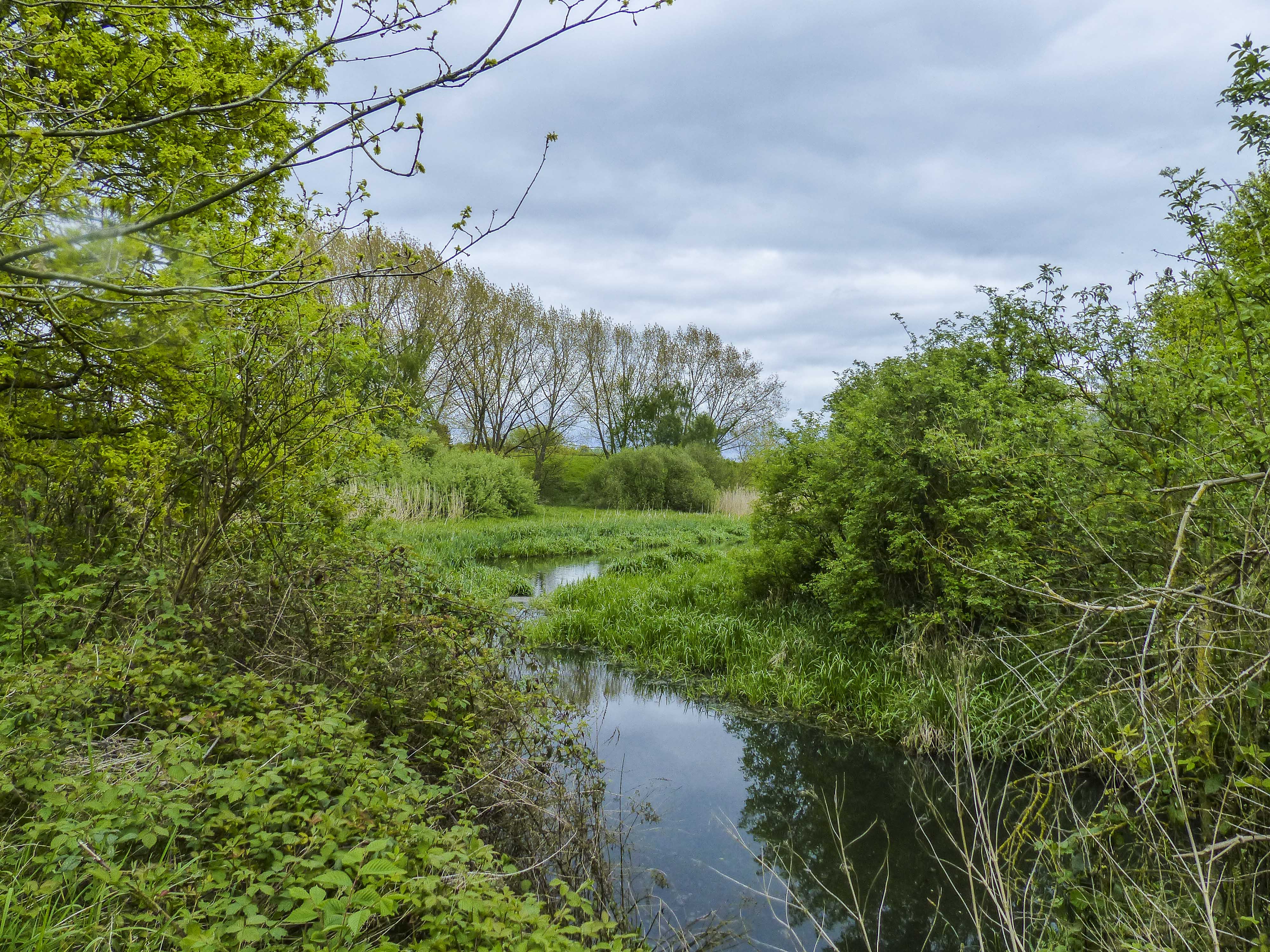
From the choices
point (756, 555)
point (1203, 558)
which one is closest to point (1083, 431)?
point (1203, 558)

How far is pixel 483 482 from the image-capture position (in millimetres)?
21359

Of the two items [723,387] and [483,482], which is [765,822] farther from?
[723,387]

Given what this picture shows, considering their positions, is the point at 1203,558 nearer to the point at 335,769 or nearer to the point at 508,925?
the point at 508,925

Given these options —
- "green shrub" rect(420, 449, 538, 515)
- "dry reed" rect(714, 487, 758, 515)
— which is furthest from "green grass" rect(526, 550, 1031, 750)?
"dry reed" rect(714, 487, 758, 515)

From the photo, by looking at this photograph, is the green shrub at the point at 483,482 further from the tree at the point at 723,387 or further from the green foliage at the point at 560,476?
the tree at the point at 723,387

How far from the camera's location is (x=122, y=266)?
187 centimetres

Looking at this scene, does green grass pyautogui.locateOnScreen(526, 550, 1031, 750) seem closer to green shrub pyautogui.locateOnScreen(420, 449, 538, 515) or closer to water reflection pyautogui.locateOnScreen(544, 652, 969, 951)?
water reflection pyautogui.locateOnScreen(544, 652, 969, 951)

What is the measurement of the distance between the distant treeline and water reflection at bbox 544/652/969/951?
18.1m

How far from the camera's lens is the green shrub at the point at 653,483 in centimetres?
2678

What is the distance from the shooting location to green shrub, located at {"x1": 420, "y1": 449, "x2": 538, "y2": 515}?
20469mm

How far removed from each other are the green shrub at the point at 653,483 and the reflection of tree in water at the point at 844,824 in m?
20.8

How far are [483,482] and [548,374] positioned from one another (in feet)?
34.4

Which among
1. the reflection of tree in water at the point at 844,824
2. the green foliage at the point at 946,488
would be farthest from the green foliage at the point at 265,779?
the green foliage at the point at 946,488

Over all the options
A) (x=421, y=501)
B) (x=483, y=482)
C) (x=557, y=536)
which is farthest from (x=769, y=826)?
(x=483, y=482)
